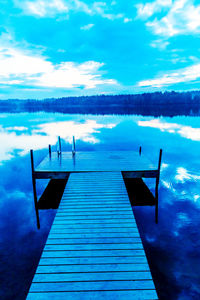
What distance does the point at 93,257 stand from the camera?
4.90 metres

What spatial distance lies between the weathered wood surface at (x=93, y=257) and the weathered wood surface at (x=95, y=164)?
312 centimetres

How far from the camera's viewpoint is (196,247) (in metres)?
8.09

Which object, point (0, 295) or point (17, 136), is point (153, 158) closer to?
point (0, 295)

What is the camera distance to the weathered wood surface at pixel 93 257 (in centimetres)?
407

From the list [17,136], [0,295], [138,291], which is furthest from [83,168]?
[17,136]

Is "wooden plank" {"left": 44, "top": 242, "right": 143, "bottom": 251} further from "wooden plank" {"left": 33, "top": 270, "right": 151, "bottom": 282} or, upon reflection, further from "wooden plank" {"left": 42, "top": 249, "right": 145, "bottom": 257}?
"wooden plank" {"left": 33, "top": 270, "right": 151, "bottom": 282}

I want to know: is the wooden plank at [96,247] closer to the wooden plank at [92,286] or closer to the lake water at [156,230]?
the wooden plank at [92,286]

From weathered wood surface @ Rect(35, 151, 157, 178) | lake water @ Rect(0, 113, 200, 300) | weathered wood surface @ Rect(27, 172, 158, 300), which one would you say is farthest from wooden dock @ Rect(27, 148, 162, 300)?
lake water @ Rect(0, 113, 200, 300)

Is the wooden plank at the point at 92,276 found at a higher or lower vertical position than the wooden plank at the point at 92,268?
lower

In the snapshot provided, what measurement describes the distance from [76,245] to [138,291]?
202cm

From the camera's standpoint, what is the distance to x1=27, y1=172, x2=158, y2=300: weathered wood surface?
4.07m

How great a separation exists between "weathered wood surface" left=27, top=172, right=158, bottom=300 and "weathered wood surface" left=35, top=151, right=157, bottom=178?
3116 millimetres

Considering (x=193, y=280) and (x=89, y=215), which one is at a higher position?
(x=89, y=215)

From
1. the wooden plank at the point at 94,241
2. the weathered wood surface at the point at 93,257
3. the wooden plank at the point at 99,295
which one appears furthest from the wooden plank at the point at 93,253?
the wooden plank at the point at 99,295
